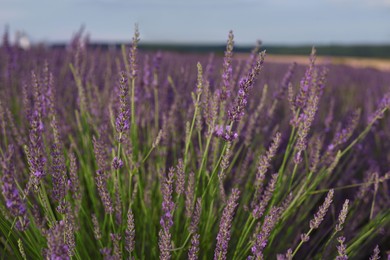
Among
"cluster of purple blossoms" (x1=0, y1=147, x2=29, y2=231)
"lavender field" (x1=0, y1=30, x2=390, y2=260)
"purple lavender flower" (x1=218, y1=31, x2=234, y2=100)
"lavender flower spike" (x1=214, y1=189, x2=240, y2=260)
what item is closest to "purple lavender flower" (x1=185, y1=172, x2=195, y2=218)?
"lavender field" (x1=0, y1=30, x2=390, y2=260)

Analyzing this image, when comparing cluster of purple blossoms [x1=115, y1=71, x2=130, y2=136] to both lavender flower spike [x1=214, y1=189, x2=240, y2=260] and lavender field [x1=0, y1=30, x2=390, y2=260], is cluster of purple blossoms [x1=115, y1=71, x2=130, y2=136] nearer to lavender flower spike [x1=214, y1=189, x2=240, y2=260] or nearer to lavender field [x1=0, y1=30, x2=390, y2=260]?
lavender field [x1=0, y1=30, x2=390, y2=260]

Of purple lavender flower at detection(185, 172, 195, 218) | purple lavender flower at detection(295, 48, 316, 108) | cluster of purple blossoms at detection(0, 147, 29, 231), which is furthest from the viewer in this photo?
purple lavender flower at detection(295, 48, 316, 108)

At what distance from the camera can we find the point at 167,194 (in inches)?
42.4

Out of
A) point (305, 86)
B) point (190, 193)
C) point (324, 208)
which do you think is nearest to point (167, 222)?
point (190, 193)

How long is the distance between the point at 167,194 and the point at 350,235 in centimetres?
110

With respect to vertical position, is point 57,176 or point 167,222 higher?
point 57,176

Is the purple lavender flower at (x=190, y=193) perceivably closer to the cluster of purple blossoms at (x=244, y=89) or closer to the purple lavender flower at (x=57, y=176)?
the cluster of purple blossoms at (x=244, y=89)

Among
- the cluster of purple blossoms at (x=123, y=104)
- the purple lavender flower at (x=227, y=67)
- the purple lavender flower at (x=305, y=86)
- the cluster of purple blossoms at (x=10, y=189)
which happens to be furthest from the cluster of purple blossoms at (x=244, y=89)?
the cluster of purple blossoms at (x=10, y=189)

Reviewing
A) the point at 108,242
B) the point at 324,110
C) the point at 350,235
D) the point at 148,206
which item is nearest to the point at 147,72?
the point at 148,206

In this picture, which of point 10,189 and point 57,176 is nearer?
point 10,189

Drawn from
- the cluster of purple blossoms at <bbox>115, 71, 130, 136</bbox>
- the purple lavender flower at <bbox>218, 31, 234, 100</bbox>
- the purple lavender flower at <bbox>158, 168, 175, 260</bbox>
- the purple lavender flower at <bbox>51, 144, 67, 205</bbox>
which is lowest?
the purple lavender flower at <bbox>158, 168, 175, 260</bbox>

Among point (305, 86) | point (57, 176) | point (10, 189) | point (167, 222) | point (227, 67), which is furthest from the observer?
point (305, 86)

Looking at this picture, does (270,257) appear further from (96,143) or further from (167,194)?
(96,143)

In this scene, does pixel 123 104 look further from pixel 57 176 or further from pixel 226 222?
pixel 226 222
